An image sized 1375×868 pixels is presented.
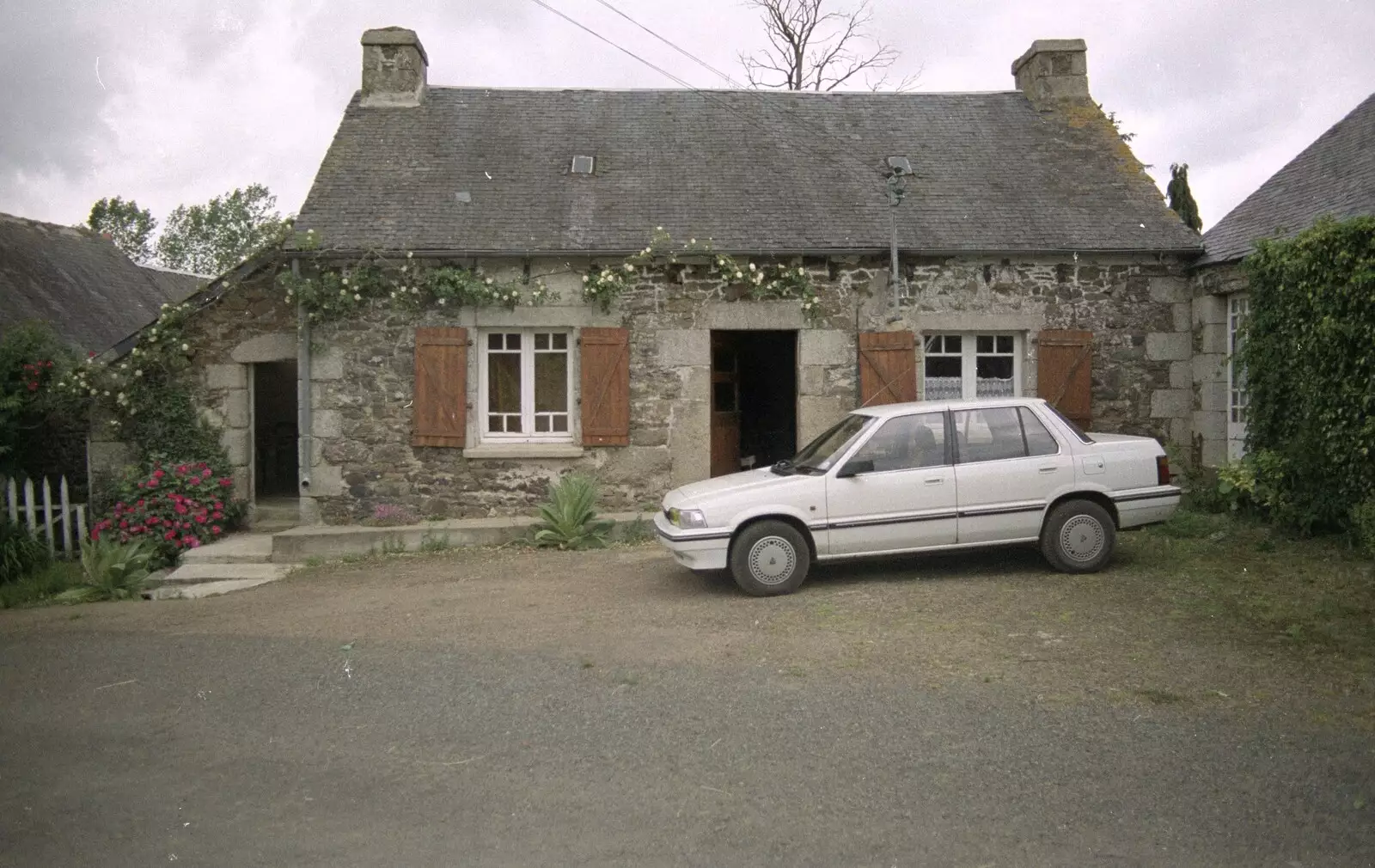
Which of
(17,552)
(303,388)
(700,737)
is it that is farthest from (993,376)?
(17,552)

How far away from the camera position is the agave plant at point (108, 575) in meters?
9.45

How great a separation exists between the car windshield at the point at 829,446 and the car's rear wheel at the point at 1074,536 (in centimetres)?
162

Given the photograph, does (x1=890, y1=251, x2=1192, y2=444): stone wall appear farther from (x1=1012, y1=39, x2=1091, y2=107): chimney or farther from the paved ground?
the paved ground

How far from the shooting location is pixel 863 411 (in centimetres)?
848

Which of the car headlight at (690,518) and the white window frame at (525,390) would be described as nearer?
the car headlight at (690,518)

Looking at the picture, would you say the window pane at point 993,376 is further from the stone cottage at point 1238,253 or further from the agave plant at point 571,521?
the agave plant at point 571,521

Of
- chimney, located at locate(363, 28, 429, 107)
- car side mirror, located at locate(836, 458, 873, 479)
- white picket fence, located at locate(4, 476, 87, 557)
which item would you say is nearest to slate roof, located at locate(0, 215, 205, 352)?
white picket fence, located at locate(4, 476, 87, 557)

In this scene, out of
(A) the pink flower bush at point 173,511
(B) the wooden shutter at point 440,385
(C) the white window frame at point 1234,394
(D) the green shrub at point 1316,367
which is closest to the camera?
(D) the green shrub at point 1316,367

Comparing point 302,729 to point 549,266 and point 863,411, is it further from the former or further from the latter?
point 549,266

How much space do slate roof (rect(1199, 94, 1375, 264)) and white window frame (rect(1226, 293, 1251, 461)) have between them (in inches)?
22.1

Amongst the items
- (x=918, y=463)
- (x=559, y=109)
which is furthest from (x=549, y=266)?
(x=918, y=463)

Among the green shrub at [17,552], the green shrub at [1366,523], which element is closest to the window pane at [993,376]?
the green shrub at [1366,523]

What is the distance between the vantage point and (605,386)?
37.4ft

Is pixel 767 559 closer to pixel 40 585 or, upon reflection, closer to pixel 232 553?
pixel 232 553
